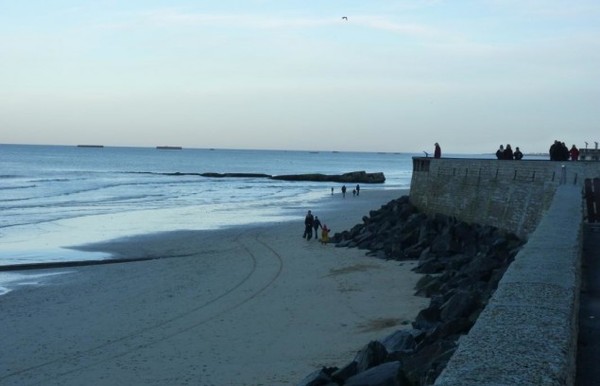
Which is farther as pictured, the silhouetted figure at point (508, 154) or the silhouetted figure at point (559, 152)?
the silhouetted figure at point (508, 154)

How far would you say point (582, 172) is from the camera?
17719 millimetres

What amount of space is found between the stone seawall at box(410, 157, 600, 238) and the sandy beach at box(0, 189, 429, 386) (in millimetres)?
3476

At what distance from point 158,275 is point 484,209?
1019 centimetres

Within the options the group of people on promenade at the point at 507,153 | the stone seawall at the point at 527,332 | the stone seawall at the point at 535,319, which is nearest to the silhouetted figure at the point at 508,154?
the group of people on promenade at the point at 507,153

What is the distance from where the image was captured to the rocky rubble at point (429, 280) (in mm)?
7290

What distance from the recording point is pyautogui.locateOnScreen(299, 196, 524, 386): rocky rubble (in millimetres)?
7290

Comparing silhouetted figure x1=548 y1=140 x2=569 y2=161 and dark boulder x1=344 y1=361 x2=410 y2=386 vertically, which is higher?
silhouetted figure x1=548 y1=140 x2=569 y2=161

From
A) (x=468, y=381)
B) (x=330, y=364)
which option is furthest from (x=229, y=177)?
(x=468, y=381)

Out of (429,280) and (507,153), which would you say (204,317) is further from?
(507,153)

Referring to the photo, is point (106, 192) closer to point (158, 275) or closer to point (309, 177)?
point (309, 177)

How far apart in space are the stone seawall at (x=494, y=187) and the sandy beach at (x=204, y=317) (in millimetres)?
3476

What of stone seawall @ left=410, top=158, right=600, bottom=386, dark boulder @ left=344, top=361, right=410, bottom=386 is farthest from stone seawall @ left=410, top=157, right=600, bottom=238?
dark boulder @ left=344, top=361, right=410, bottom=386

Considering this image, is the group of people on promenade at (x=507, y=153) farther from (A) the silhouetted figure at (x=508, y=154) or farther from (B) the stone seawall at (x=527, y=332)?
(B) the stone seawall at (x=527, y=332)

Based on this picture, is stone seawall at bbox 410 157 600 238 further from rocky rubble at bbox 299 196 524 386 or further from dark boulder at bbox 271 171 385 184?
dark boulder at bbox 271 171 385 184
